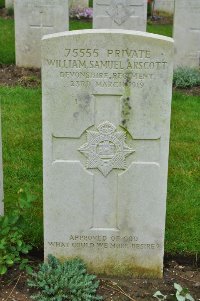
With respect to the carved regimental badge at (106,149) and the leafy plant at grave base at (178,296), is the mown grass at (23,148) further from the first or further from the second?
the leafy plant at grave base at (178,296)

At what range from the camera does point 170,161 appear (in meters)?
6.07

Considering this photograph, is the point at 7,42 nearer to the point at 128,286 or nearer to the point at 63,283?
the point at 128,286

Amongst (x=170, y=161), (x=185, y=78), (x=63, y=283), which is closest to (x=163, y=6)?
(x=185, y=78)

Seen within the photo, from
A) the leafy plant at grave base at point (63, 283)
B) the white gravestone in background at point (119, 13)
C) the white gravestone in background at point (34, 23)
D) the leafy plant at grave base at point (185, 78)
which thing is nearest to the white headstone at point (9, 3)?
the white gravestone in background at point (34, 23)

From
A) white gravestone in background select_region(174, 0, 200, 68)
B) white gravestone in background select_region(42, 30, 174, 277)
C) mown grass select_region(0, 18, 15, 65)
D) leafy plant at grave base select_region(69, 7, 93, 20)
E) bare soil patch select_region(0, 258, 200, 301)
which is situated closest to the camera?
white gravestone in background select_region(42, 30, 174, 277)

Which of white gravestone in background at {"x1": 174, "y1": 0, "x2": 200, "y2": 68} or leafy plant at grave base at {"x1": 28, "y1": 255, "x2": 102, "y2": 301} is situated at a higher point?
white gravestone in background at {"x1": 174, "y1": 0, "x2": 200, "y2": 68}

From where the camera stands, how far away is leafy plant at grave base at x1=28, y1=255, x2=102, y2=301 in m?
3.73

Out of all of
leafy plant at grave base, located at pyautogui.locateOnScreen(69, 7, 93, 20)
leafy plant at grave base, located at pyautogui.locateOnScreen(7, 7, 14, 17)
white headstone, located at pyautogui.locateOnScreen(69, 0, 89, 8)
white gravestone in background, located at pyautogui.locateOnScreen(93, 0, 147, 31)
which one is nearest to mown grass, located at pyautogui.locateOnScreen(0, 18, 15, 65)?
leafy plant at grave base, located at pyautogui.locateOnScreen(7, 7, 14, 17)

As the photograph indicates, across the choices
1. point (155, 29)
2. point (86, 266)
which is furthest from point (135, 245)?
point (155, 29)

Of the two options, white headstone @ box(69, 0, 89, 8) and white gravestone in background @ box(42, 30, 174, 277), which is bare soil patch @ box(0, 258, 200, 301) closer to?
white gravestone in background @ box(42, 30, 174, 277)

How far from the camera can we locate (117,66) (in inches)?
144

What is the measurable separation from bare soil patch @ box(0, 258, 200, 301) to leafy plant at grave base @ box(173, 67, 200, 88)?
521cm

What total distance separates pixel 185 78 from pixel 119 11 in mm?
1564

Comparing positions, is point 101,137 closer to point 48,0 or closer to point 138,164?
point 138,164
